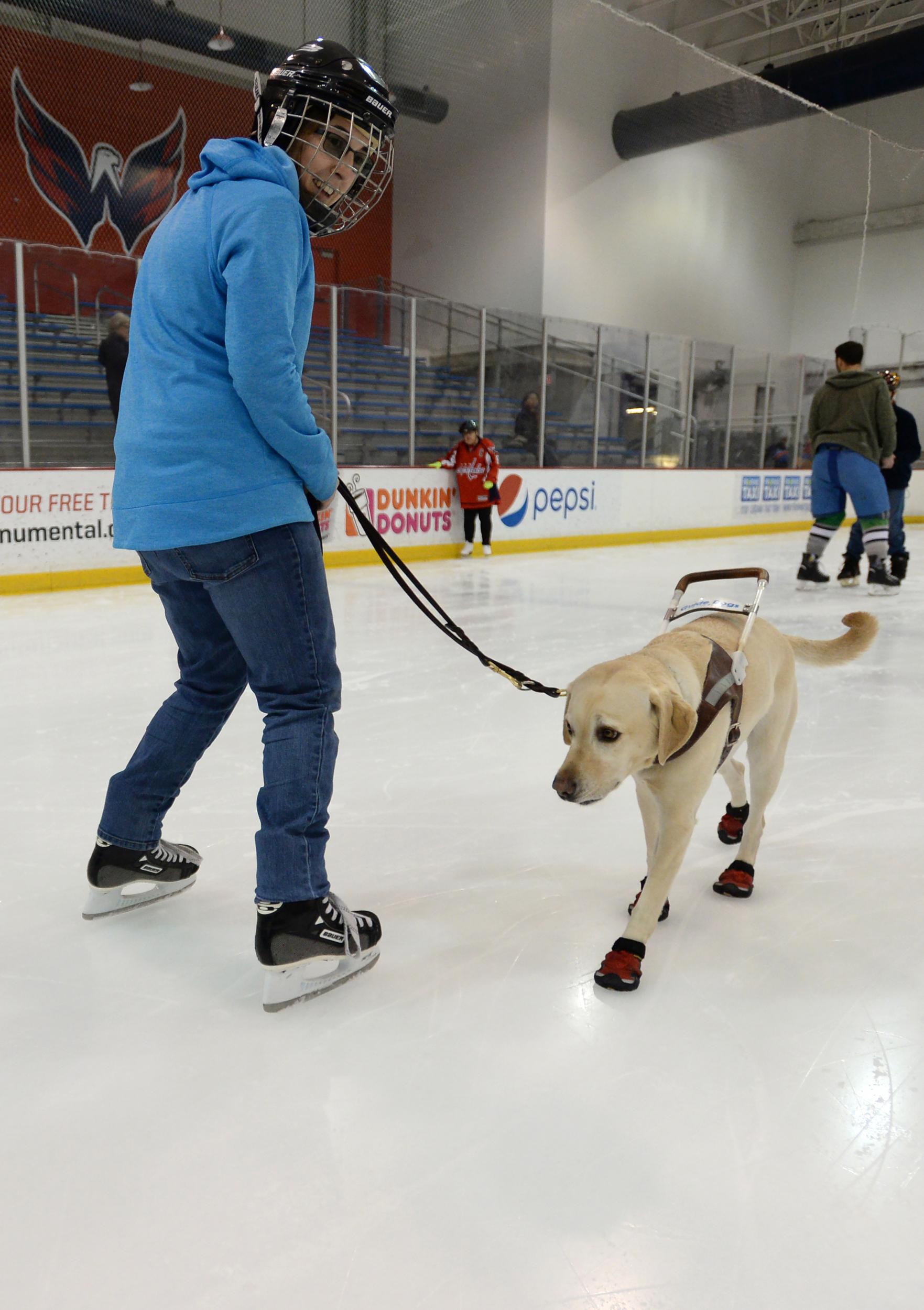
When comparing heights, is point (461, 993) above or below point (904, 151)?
below

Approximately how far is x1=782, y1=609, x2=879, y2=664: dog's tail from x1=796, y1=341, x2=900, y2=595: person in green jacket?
173 inches

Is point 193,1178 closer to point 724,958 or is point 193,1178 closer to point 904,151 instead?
point 724,958

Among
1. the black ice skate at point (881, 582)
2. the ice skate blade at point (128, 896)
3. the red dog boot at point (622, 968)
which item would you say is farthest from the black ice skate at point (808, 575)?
the ice skate blade at point (128, 896)

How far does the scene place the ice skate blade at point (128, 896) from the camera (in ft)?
6.12

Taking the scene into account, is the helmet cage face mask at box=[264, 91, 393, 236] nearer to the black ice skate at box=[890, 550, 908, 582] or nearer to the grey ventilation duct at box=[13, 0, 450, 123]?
the black ice skate at box=[890, 550, 908, 582]

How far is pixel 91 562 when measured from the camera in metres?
6.73

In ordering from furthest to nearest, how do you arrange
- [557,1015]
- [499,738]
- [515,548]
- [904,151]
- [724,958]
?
[904,151], [515,548], [499,738], [724,958], [557,1015]

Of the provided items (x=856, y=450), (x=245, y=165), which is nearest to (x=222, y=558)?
(x=245, y=165)

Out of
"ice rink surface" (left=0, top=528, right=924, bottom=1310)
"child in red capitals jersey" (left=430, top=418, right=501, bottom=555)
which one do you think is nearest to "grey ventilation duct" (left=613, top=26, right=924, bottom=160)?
"child in red capitals jersey" (left=430, top=418, right=501, bottom=555)

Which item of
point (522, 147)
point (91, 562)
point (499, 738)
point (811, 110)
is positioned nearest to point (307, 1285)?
point (499, 738)

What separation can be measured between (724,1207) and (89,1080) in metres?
0.85

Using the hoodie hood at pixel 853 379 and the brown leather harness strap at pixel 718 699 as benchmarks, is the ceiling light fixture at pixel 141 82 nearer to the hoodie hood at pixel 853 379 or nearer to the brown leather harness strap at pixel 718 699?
the hoodie hood at pixel 853 379

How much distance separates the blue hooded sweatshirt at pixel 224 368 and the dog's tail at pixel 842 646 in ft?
3.76

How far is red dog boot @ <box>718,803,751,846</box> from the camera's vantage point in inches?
89.6
